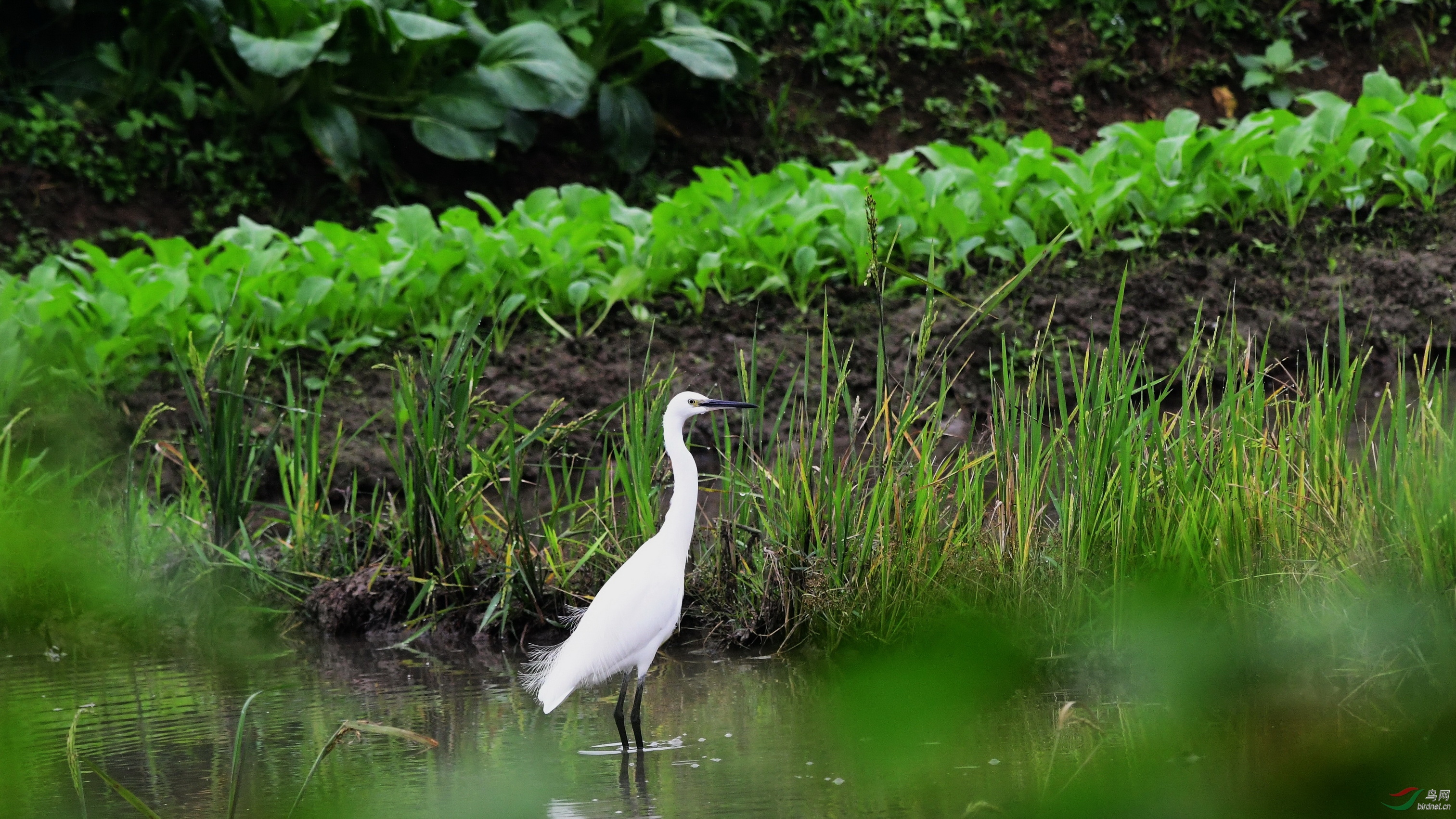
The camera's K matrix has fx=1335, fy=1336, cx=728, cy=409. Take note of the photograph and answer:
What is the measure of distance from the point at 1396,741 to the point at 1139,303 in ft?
19.2

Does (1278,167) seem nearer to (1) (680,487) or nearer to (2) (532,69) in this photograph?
(1) (680,487)

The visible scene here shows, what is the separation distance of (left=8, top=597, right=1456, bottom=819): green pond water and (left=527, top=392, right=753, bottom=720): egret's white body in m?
0.18

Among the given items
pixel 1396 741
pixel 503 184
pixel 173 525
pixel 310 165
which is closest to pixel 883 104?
pixel 503 184

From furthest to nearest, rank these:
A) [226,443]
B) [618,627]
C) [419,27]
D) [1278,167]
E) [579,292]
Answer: [419,27] → [1278,167] → [579,292] → [226,443] → [618,627]

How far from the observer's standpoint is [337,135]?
8.55 m

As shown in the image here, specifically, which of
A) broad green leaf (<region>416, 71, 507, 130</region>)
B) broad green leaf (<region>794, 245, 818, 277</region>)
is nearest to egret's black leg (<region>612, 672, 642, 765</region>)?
broad green leaf (<region>794, 245, 818, 277</region>)

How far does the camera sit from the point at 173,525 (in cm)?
535

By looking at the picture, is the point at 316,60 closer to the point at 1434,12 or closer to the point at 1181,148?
the point at 1181,148

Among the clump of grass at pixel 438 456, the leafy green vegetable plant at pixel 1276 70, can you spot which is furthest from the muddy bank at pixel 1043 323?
the leafy green vegetable plant at pixel 1276 70

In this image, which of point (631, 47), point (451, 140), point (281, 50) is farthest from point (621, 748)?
point (631, 47)

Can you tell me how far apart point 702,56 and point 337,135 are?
2.42 meters

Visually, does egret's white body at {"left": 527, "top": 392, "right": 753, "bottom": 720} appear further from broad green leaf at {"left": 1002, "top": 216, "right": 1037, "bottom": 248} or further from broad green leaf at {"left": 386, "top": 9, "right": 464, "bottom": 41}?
broad green leaf at {"left": 386, "top": 9, "right": 464, "bottom": 41}

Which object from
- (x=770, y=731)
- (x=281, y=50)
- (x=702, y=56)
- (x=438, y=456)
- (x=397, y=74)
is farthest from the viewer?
(x=397, y=74)

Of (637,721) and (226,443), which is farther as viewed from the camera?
(226,443)
